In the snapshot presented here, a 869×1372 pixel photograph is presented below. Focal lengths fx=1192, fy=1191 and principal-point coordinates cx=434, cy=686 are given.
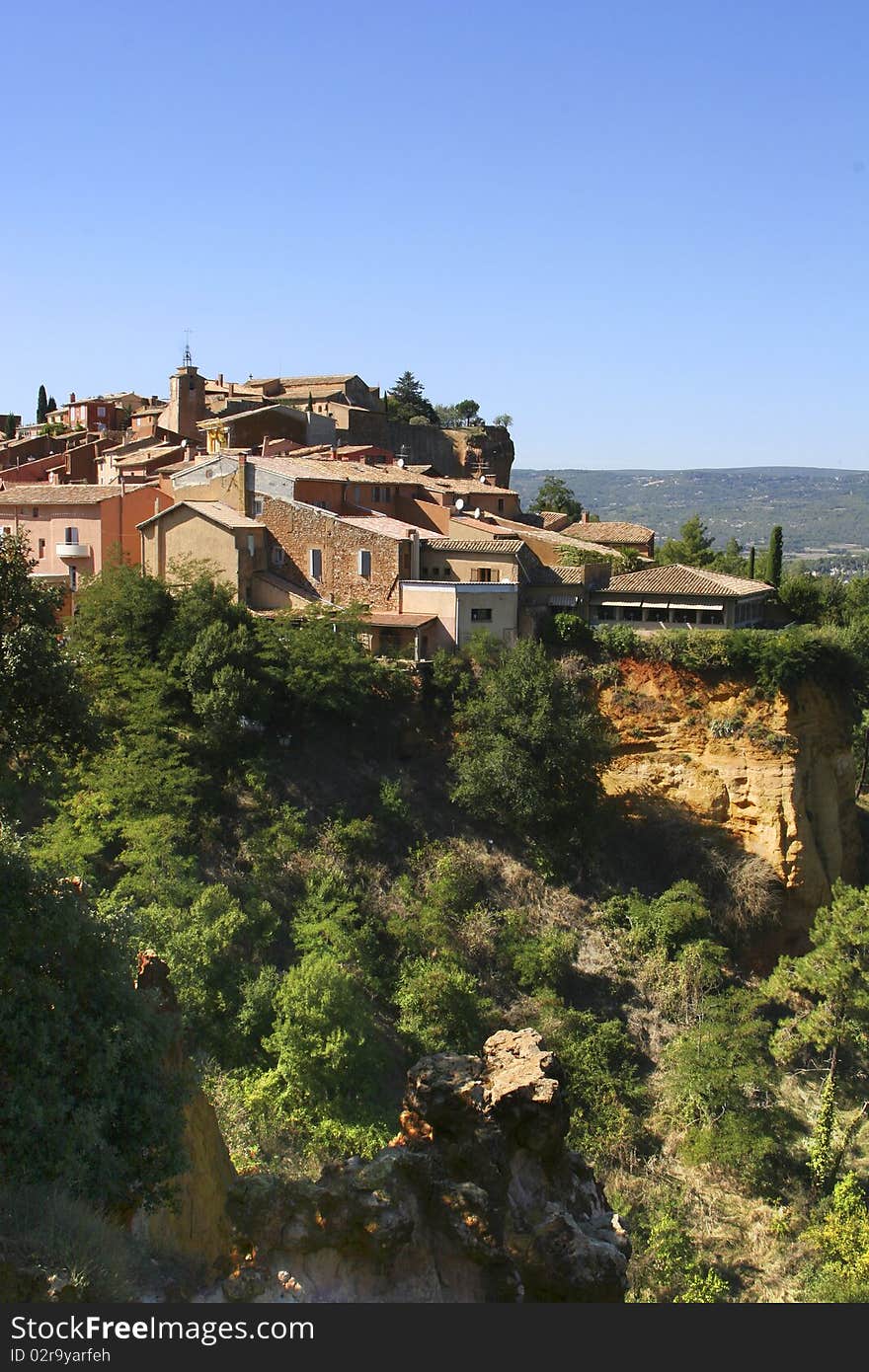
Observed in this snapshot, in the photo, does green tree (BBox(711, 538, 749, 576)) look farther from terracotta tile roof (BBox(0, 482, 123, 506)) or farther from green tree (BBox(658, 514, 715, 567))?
terracotta tile roof (BBox(0, 482, 123, 506))

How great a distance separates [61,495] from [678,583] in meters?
19.5

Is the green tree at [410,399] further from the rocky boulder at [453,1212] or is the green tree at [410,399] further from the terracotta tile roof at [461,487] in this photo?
the rocky boulder at [453,1212]

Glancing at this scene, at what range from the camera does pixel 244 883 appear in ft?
86.1

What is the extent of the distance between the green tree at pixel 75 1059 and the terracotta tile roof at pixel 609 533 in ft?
112

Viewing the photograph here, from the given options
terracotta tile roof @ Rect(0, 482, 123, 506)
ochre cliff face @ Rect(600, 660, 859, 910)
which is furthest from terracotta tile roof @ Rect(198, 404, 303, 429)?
ochre cliff face @ Rect(600, 660, 859, 910)

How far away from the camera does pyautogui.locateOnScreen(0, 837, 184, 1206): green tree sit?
1054cm

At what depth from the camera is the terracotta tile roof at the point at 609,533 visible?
147 feet

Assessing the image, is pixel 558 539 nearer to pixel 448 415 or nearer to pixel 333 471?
pixel 333 471

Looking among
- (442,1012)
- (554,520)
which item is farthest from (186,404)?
(442,1012)

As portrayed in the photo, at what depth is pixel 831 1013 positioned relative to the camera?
2517 cm

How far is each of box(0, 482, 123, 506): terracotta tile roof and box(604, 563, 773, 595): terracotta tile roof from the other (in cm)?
1604

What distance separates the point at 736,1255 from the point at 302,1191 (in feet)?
40.5

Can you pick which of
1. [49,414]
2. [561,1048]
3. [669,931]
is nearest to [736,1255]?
[561,1048]

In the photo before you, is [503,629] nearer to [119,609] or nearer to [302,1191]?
[119,609]
